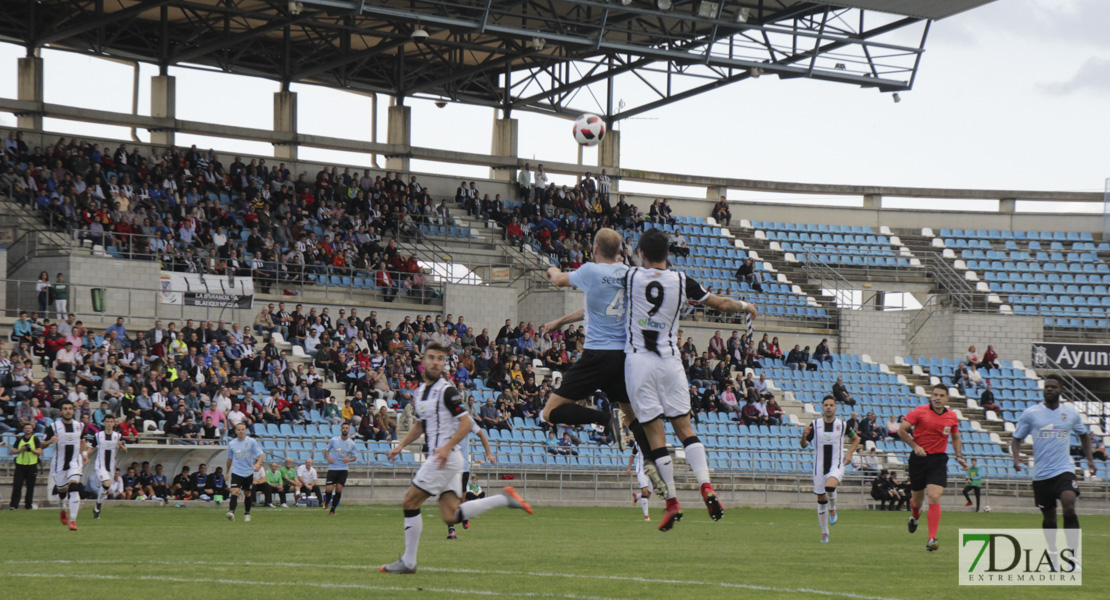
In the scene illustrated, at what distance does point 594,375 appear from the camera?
11.4 m

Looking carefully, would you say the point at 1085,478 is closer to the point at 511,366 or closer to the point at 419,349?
the point at 511,366

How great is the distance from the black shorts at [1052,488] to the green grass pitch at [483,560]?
80 cm

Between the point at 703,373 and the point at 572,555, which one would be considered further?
the point at 703,373

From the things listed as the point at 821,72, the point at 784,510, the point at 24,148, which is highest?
the point at 821,72

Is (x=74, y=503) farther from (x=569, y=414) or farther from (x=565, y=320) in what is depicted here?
(x=565, y=320)

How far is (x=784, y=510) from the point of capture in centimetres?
3094

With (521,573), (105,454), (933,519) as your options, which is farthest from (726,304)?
(105,454)

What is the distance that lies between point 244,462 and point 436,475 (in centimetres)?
1221

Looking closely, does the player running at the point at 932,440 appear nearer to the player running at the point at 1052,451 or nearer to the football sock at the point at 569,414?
the player running at the point at 1052,451

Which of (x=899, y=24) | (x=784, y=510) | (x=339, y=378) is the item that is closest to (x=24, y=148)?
(x=339, y=378)

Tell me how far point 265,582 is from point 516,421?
21612 mm

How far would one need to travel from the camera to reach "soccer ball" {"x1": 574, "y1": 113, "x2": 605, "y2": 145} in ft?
102

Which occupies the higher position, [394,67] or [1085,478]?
[394,67]

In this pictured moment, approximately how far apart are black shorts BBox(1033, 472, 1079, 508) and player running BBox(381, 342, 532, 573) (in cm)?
605
